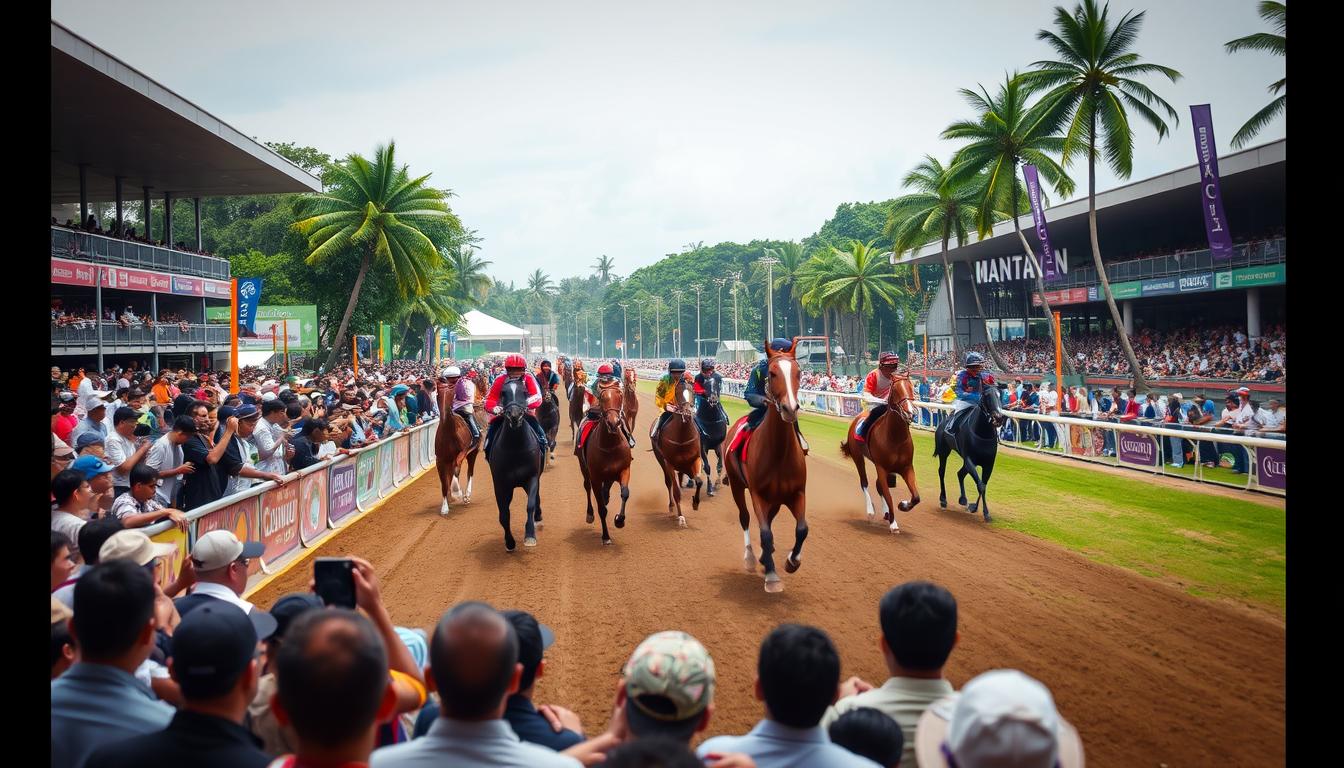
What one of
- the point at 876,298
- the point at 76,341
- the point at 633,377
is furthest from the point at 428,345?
the point at 633,377

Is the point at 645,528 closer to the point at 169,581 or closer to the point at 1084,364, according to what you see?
the point at 169,581

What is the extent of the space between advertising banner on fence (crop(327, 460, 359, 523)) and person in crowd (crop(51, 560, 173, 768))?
9331 mm

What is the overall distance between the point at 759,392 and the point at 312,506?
629cm

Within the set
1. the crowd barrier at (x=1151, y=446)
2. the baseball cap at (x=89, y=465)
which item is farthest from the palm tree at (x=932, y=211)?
the baseball cap at (x=89, y=465)

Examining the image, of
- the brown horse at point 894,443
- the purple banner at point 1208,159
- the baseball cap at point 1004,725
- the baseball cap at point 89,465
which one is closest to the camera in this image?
the baseball cap at point 1004,725

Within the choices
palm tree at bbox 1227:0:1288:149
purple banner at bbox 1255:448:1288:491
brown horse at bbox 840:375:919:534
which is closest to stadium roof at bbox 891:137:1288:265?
palm tree at bbox 1227:0:1288:149

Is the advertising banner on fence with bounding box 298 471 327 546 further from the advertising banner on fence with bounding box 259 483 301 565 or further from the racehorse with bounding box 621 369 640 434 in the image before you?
the racehorse with bounding box 621 369 640 434

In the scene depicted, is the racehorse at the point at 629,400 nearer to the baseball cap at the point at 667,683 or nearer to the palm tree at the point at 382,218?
the baseball cap at the point at 667,683

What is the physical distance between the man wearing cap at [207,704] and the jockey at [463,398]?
38.1 ft

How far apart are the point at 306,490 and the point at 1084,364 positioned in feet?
115

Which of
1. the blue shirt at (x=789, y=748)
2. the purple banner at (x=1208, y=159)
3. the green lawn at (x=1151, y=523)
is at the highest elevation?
the purple banner at (x=1208, y=159)

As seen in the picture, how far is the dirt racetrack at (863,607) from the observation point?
5.67 meters

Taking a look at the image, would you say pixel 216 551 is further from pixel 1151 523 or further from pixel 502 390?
pixel 1151 523

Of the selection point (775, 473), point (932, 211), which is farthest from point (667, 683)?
point (932, 211)
